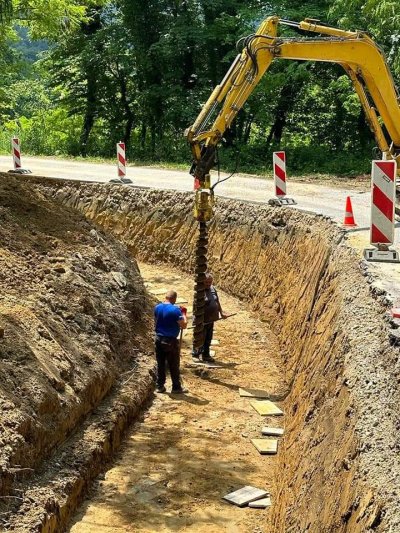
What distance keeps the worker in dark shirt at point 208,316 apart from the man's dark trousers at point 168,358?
1.30m

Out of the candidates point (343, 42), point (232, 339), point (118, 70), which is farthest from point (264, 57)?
point (118, 70)

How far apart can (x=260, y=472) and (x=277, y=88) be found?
1778 cm

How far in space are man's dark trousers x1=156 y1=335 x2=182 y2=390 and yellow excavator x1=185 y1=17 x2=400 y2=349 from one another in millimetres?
1205

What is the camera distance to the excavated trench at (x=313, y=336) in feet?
14.9

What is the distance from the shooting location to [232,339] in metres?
12.3

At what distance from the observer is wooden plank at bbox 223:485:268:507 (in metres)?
7.26

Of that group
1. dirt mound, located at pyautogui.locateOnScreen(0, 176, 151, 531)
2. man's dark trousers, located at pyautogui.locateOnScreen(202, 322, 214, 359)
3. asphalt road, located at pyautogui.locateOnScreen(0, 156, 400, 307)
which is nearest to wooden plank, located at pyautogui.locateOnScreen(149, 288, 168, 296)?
dirt mound, located at pyautogui.locateOnScreen(0, 176, 151, 531)

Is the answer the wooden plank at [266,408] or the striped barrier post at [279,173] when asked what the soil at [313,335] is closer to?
the wooden plank at [266,408]

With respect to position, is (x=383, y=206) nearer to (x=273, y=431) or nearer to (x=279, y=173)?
Result: (x=273, y=431)

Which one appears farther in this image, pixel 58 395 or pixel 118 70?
pixel 118 70

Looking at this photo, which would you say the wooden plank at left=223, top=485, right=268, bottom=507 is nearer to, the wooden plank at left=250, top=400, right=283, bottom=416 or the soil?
the soil

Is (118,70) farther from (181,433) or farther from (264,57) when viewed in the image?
(181,433)

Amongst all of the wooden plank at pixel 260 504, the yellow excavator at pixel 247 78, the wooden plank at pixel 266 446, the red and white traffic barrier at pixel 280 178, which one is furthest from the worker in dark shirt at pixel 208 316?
the wooden plank at pixel 260 504

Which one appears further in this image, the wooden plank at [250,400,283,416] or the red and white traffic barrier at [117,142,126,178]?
the red and white traffic barrier at [117,142,126,178]
